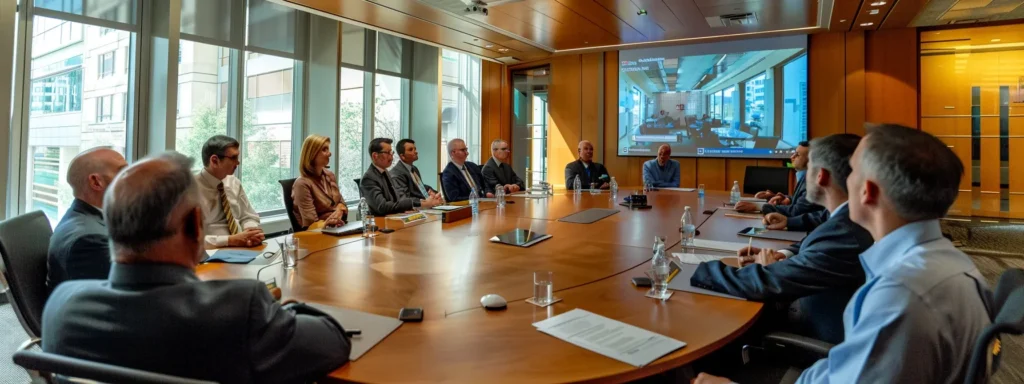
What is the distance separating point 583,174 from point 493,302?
530 cm

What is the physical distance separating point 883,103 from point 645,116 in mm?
3162

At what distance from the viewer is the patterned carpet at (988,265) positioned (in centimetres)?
286

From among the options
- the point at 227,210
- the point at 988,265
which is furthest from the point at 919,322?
the point at 988,265

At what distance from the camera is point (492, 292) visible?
75.1 inches

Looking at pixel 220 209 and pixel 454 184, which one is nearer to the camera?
pixel 220 209

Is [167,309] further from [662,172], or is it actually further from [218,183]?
[662,172]

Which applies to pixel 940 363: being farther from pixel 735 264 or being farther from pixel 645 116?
pixel 645 116

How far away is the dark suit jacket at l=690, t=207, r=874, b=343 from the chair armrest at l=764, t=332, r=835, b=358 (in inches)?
6.1

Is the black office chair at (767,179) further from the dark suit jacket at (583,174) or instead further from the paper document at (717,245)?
the paper document at (717,245)

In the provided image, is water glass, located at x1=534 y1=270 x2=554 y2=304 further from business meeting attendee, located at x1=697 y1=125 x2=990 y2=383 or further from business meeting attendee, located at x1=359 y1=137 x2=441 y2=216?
business meeting attendee, located at x1=359 y1=137 x2=441 y2=216

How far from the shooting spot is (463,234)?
10.3 feet

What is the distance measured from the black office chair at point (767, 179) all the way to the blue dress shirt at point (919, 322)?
19.2ft

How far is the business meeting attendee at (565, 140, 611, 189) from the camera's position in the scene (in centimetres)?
682

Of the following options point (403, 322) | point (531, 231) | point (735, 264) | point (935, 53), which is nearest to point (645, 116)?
point (935, 53)
